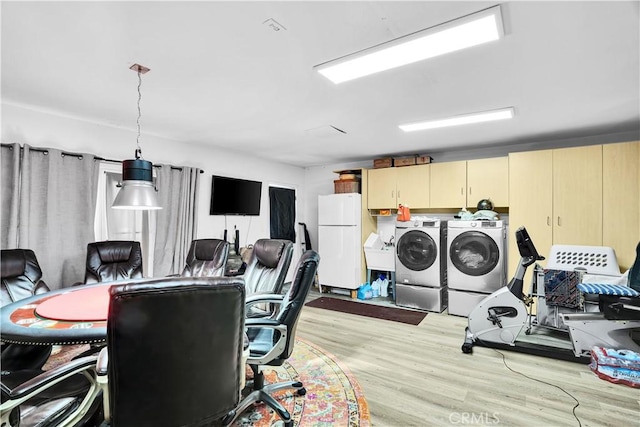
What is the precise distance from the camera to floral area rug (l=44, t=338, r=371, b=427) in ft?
6.53

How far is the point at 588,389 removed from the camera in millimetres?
2328

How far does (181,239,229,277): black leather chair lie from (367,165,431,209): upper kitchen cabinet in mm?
2844

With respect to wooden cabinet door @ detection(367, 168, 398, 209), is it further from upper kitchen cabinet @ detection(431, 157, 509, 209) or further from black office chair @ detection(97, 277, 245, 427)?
black office chair @ detection(97, 277, 245, 427)

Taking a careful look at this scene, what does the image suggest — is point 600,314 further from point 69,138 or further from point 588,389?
point 69,138

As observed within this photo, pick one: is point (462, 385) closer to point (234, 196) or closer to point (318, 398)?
point (318, 398)

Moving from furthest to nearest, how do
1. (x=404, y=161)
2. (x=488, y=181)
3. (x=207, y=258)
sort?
(x=404, y=161)
(x=488, y=181)
(x=207, y=258)

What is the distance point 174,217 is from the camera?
3996mm

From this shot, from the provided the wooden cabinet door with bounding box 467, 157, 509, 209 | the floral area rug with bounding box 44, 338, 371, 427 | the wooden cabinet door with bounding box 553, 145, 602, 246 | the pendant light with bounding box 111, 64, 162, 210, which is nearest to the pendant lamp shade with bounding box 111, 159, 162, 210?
the pendant light with bounding box 111, 64, 162, 210

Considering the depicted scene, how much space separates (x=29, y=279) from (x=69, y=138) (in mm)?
1530

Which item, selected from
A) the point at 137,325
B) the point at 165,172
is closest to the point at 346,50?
the point at 137,325

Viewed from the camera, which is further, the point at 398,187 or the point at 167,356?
the point at 398,187

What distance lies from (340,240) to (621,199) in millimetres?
3616

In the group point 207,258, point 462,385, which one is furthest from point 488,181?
point 207,258

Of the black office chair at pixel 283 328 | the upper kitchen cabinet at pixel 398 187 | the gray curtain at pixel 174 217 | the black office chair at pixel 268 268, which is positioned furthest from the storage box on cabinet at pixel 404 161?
the black office chair at pixel 283 328
